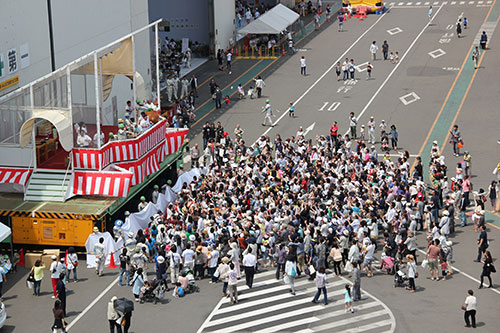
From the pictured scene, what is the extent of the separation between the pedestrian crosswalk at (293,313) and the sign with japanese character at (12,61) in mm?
16752

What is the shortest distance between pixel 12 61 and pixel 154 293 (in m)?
15.9

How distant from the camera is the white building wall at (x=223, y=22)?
239ft

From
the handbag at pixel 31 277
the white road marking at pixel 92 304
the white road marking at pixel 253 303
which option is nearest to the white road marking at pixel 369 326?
the white road marking at pixel 253 303

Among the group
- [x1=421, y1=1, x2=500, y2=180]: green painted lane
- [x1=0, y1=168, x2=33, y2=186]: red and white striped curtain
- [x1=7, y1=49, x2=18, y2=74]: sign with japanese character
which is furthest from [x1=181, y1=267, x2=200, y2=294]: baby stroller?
[x1=421, y1=1, x2=500, y2=180]: green painted lane

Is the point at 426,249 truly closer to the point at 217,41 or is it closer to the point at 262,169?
the point at 262,169

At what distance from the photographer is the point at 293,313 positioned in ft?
105

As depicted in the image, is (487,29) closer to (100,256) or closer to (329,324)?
(100,256)

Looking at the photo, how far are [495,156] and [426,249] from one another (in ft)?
48.1

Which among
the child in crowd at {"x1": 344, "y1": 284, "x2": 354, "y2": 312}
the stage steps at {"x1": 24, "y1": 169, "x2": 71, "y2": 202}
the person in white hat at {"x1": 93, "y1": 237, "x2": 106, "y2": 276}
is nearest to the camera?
the child in crowd at {"x1": 344, "y1": 284, "x2": 354, "y2": 312}

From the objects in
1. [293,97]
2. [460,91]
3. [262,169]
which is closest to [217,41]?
[293,97]

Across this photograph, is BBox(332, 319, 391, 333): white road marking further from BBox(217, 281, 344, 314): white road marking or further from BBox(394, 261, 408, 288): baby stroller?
BBox(217, 281, 344, 314): white road marking

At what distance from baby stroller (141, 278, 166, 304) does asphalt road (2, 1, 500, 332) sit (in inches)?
13.3

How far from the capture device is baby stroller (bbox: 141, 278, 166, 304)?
32.9 m

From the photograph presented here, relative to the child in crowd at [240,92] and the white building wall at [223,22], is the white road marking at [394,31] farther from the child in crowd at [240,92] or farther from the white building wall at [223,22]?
the child in crowd at [240,92]
